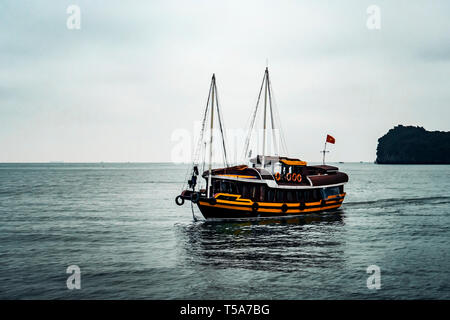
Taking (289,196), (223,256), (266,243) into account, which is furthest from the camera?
(289,196)

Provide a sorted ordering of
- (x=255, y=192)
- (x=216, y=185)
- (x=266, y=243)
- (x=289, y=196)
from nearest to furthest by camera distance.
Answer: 1. (x=266, y=243)
2. (x=216, y=185)
3. (x=255, y=192)
4. (x=289, y=196)

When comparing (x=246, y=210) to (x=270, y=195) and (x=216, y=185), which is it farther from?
(x=216, y=185)

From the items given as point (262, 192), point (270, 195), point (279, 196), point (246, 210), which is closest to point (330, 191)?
point (279, 196)

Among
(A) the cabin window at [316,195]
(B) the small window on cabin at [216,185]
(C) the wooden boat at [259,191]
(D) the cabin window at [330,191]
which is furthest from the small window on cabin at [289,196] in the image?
(B) the small window on cabin at [216,185]

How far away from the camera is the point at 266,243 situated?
25.8 meters

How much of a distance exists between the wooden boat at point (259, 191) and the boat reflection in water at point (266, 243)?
46.1 inches

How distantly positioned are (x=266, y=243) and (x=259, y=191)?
8415 mm

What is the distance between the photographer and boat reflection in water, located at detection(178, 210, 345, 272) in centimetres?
2086

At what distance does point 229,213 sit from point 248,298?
691 inches

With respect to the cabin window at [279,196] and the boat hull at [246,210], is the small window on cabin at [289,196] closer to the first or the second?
the boat hull at [246,210]

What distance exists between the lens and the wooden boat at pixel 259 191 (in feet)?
107

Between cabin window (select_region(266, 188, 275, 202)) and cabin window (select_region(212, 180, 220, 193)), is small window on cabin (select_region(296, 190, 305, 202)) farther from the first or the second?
cabin window (select_region(212, 180, 220, 193))

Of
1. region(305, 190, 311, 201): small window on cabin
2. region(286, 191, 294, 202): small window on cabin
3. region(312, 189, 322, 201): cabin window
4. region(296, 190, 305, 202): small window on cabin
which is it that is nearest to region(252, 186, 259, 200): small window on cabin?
region(286, 191, 294, 202): small window on cabin

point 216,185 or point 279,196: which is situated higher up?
point 216,185
